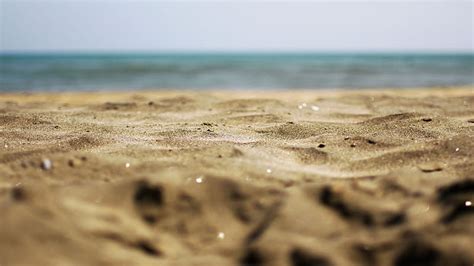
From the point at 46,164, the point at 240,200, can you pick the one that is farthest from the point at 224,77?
the point at 240,200

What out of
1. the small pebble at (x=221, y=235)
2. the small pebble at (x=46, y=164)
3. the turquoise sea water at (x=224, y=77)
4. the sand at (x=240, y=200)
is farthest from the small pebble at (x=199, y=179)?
the turquoise sea water at (x=224, y=77)

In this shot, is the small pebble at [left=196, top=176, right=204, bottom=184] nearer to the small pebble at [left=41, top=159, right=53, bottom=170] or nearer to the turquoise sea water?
the small pebble at [left=41, top=159, right=53, bottom=170]

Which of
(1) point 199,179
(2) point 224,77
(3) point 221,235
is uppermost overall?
(1) point 199,179

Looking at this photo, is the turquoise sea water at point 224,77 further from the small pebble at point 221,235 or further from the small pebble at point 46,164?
the small pebble at point 221,235

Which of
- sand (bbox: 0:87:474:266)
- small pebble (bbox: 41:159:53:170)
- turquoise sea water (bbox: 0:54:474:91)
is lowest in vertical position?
turquoise sea water (bbox: 0:54:474:91)

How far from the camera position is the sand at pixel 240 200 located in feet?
5.24

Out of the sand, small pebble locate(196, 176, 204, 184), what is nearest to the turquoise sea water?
the sand

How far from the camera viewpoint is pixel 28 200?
1717 millimetres

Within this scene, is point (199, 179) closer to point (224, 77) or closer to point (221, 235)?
point (221, 235)

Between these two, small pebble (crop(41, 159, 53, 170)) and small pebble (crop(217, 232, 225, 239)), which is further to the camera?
small pebble (crop(41, 159, 53, 170))

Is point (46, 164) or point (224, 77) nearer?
point (46, 164)

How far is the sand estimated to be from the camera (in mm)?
1598

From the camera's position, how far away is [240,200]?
1.93 m

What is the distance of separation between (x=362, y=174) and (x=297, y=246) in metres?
0.68
